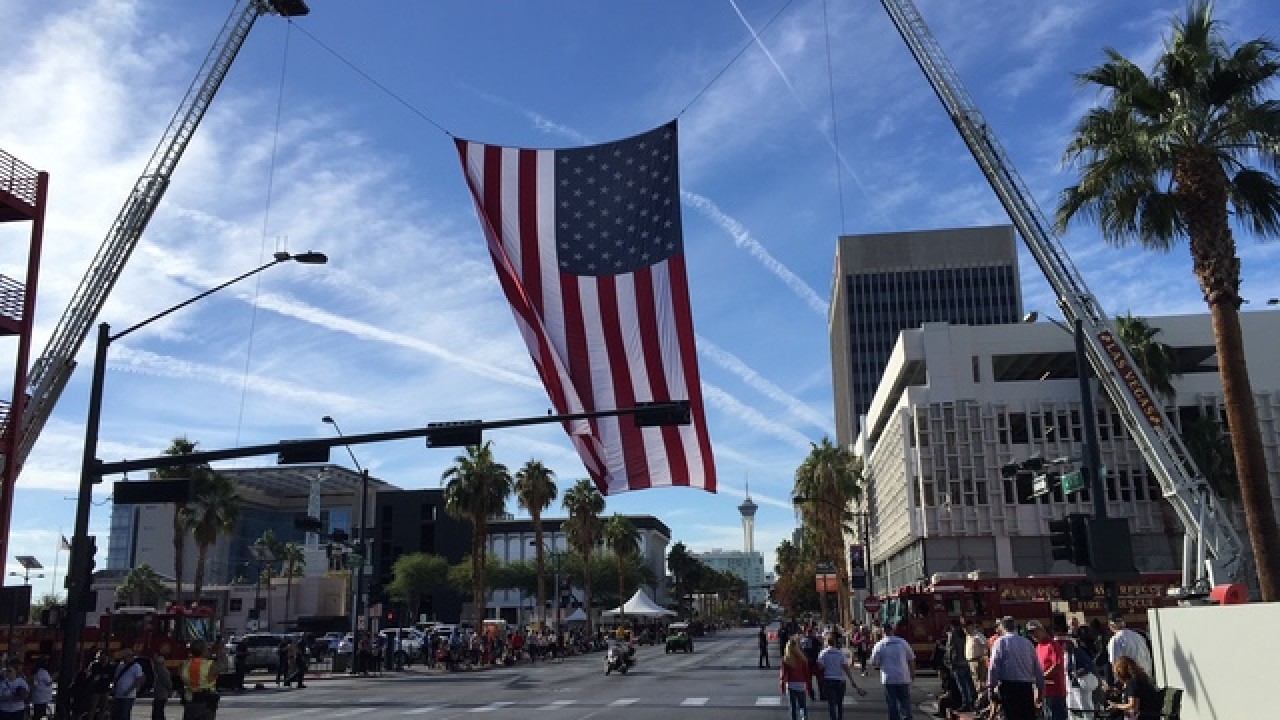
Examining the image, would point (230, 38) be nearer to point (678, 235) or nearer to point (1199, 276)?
point (678, 235)

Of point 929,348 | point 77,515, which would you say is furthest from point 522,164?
point 929,348

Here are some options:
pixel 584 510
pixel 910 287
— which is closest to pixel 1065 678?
pixel 584 510

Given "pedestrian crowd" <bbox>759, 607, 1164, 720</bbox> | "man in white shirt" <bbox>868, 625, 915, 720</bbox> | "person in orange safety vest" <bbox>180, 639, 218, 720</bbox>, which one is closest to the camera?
"pedestrian crowd" <bbox>759, 607, 1164, 720</bbox>

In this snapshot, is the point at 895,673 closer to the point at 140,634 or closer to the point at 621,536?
the point at 140,634

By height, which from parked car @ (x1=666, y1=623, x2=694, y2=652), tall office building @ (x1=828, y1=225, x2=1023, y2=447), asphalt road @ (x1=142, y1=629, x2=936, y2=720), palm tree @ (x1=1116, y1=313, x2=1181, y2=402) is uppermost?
tall office building @ (x1=828, y1=225, x2=1023, y2=447)

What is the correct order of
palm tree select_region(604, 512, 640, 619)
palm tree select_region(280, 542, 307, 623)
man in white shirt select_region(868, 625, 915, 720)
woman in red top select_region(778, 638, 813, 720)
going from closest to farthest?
man in white shirt select_region(868, 625, 915, 720), woman in red top select_region(778, 638, 813, 720), palm tree select_region(604, 512, 640, 619), palm tree select_region(280, 542, 307, 623)

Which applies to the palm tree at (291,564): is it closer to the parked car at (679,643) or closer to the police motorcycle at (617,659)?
the parked car at (679,643)

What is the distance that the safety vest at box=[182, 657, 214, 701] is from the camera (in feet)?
48.2

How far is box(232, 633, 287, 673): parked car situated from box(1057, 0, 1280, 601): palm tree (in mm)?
42091

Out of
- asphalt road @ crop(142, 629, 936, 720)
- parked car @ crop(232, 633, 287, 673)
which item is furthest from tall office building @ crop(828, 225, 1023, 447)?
asphalt road @ crop(142, 629, 936, 720)

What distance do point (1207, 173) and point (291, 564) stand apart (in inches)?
3943

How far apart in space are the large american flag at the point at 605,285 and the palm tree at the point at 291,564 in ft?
300

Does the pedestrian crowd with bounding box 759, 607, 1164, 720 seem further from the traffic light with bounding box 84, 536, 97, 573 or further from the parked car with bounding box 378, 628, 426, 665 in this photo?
the parked car with bounding box 378, 628, 426, 665

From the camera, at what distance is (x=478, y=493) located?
59656 mm
